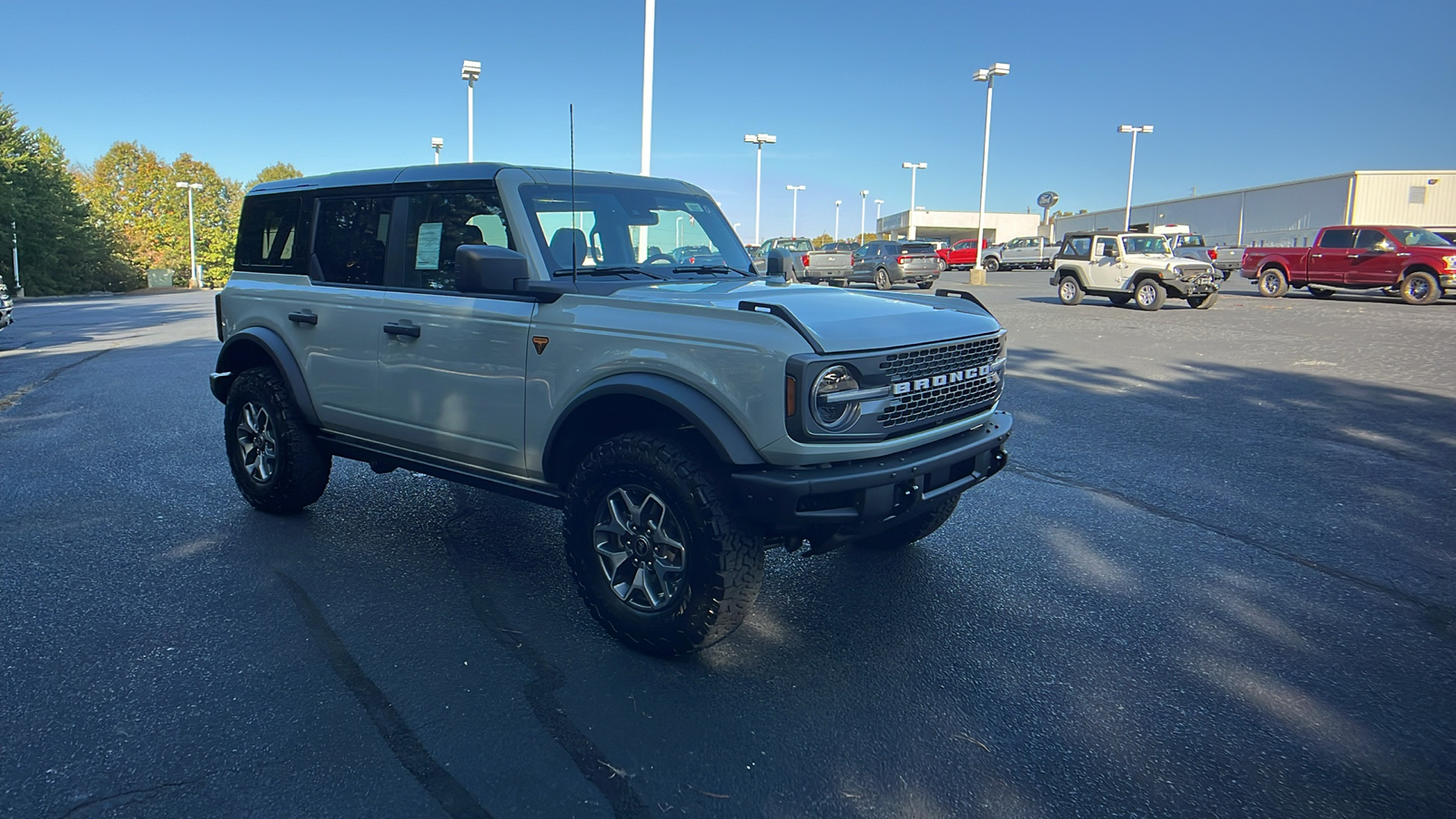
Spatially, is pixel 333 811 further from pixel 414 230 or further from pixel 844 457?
pixel 414 230

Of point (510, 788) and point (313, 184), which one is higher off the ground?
point (313, 184)

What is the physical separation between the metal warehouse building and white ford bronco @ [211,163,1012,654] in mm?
57680

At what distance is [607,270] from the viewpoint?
174 inches

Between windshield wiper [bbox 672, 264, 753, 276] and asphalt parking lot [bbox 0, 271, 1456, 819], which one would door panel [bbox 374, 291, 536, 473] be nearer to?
asphalt parking lot [bbox 0, 271, 1456, 819]

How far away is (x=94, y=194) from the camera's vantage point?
88812 millimetres

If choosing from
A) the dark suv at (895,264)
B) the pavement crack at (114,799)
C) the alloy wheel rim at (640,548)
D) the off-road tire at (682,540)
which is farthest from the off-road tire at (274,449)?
the dark suv at (895,264)

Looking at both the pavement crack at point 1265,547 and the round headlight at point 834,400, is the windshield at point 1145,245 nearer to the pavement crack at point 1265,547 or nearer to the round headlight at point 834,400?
the pavement crack at point 1265,547

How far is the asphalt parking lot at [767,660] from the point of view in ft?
9.32

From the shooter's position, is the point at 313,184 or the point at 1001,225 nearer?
the point at 313,184

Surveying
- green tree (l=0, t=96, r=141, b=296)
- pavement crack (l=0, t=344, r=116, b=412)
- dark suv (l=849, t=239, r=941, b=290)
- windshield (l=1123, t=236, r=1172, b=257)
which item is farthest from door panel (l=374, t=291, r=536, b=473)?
green tree (l=0, t=96, r=141, b=296)

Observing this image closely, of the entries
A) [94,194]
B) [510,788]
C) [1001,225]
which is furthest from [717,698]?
[1001,225]

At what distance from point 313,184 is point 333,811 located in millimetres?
3767

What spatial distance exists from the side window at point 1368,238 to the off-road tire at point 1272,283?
2051 mm

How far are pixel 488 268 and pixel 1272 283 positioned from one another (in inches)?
1080
